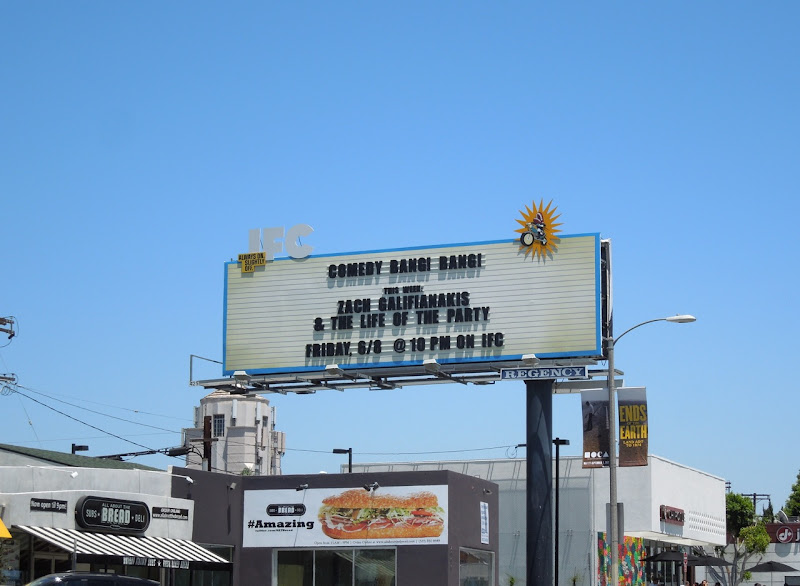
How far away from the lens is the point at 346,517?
3547cm

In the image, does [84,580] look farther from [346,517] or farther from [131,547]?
[346,517]

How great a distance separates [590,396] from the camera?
36312 mm

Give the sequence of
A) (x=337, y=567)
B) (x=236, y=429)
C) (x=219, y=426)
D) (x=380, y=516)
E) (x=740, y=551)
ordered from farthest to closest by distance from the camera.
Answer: (x=236, y=429)
(x=219, y=426)
(x=740, y=551)
(x=337, y=567)
(x=380, y=516)

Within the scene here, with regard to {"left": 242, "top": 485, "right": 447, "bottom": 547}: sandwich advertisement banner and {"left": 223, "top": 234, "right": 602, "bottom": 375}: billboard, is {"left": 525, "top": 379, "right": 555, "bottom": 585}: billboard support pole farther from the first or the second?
{"left": 242, "top": 485, "right": 447, "bottom": 547}: sandwich advertisement banner

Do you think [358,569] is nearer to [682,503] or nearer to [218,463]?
[682,503]

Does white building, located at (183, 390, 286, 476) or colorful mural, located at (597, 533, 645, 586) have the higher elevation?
white building, located at (183, 390, 286, 476)

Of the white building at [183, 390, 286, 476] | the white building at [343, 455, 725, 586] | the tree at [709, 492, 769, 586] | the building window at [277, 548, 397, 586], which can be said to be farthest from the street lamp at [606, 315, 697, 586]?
the white building at [183, 390, 286, 476]

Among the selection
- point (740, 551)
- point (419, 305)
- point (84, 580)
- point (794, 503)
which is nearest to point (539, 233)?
point (419, 305)

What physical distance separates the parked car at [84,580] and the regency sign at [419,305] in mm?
14205

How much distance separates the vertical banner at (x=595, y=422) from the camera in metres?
36.4

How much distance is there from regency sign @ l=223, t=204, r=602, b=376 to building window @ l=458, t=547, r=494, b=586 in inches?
236

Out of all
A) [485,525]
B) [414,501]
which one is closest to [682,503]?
[485,525]

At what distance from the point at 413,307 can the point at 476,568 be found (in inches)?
329

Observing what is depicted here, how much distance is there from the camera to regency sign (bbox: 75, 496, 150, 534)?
29.9 metres
